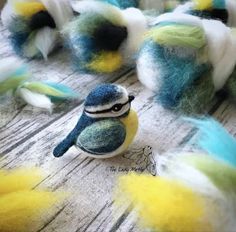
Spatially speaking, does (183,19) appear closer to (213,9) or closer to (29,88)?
(213,9)

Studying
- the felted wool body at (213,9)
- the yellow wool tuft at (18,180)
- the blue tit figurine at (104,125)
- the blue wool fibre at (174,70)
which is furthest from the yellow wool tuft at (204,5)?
the yellow wool tuft at (18,180)

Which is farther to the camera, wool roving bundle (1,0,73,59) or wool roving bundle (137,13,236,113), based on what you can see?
wool roving bundle (1,0,73,59)

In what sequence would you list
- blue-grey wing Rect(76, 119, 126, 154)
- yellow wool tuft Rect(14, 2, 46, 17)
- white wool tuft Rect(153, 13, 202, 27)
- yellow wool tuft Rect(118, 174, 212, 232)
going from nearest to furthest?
yellow wool tuft Rect(118, 174, 212, 232) < blue-grey wing Rect(76, 119, 126, 154) < white wool tuft Rect(153, 13, 202, 27) < yellow wool tuft Rect(14, 2, 46, 17)

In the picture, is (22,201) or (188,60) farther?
(188,60)

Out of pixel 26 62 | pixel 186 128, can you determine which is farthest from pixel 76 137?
pixel 26 62

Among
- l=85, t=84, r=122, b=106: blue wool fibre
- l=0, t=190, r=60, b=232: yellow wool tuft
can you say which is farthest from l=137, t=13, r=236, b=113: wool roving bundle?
l=0, t=190, r=60, b=232: yellow wool tuft

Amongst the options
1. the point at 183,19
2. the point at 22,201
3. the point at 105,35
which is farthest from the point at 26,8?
the point at 22,201

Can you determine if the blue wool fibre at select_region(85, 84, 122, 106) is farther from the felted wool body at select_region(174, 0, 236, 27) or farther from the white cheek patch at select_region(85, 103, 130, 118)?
the felted wool body at select_region(174, 0, 236, 27)
